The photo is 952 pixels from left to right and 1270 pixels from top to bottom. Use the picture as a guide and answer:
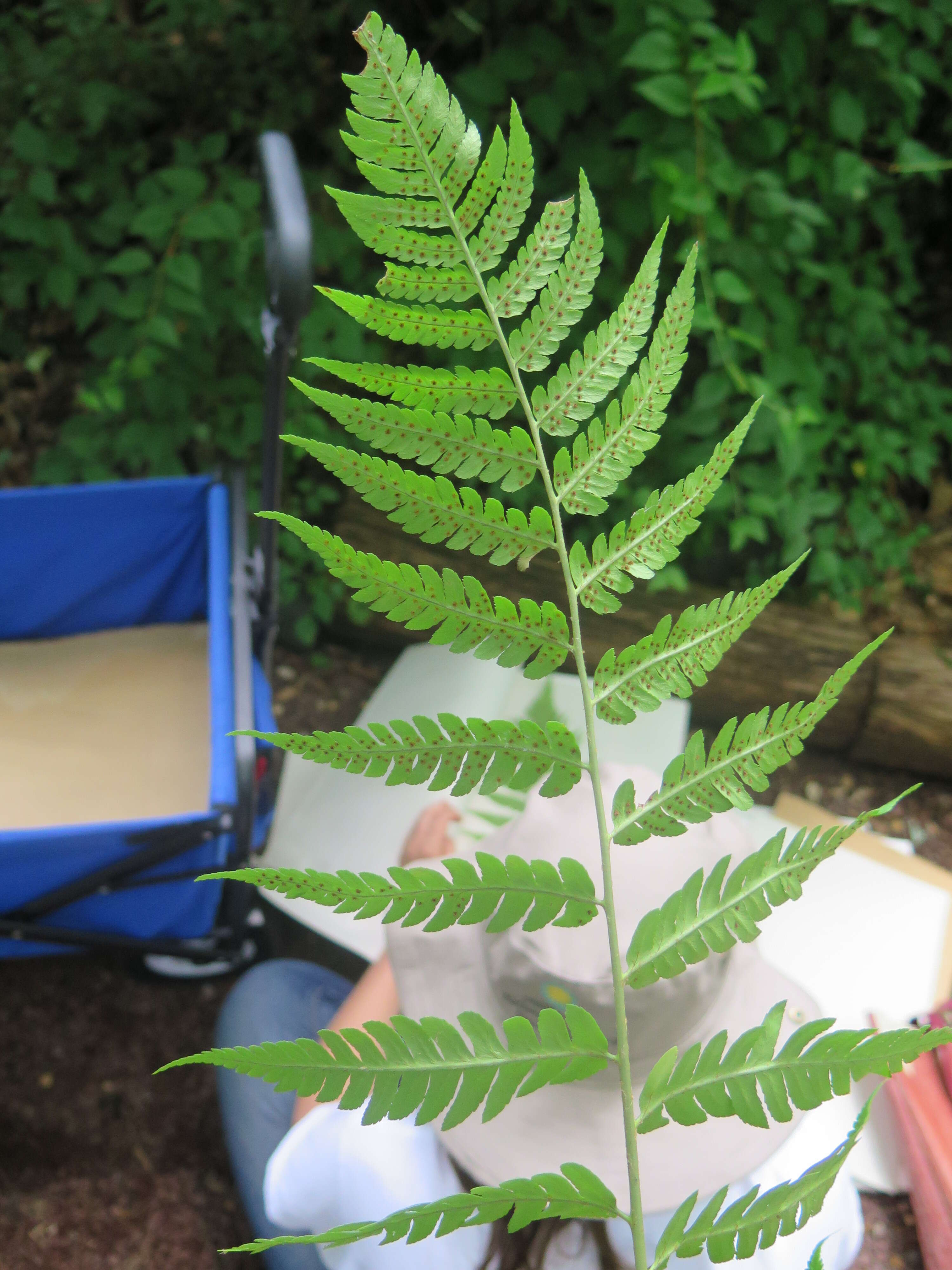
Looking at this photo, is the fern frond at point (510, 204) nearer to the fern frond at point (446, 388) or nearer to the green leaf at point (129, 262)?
the fern frond at point (446, 388)

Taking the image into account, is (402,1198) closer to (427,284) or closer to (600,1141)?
(600,1141)

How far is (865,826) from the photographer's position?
2436mm

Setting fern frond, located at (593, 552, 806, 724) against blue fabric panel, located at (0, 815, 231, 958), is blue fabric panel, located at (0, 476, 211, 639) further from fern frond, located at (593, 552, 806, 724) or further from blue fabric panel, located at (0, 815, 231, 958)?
fern frond, located at (593, 552, 806, 724)

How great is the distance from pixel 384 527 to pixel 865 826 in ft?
4.64

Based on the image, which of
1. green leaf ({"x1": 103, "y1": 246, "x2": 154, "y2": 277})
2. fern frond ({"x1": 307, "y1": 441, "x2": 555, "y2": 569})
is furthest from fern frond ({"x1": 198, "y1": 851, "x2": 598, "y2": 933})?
green leaf ({"x1": 103, "y1": 246, "x2": 154, "y2": 277})

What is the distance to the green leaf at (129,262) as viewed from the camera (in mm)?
1764

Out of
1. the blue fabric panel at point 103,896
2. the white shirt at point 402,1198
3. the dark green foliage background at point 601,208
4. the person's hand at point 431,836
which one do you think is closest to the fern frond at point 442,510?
the white shirt at point 402,1198

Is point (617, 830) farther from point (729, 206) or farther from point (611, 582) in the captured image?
point (729, 206)

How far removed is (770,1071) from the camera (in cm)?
33

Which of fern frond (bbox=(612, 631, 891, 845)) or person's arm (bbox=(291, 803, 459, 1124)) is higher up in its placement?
fern frond (bbox=(612, 631, 891, 845))

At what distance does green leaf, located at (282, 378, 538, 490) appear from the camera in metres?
0.32

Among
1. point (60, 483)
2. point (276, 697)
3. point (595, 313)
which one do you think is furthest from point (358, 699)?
point (595, 313)

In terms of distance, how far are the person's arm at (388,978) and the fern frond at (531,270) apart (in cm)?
114

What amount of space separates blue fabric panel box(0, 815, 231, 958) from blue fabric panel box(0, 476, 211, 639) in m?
0.68
